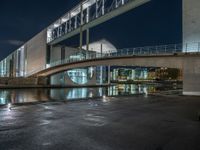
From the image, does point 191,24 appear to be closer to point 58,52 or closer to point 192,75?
point 192,75

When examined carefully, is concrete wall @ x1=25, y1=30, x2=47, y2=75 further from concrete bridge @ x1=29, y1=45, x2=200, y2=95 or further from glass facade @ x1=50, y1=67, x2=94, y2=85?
concrete bridge @ x1=29, y1=45, x2=200, y2=95

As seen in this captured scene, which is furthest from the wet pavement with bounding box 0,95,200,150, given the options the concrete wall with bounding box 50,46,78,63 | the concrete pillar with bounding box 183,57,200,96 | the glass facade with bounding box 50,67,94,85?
the concrete wall with bounding box 50,46,78,63

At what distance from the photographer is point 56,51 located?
66875 mm

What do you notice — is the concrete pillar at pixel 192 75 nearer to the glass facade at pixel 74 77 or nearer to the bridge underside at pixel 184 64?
the bridge underside at pixel 184 64

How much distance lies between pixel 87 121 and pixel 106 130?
1912 millimetres

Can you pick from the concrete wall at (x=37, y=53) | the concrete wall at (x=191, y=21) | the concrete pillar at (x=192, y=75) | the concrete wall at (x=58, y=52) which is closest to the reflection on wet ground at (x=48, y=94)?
the concrete pillar at (x=192, y=75)

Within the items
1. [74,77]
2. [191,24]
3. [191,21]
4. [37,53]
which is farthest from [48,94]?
[37,53]

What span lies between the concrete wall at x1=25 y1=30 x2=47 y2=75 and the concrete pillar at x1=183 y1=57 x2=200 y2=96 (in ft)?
159

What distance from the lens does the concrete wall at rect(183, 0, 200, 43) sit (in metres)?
22.9

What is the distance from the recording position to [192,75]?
22594 mm

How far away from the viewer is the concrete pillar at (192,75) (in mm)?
22312

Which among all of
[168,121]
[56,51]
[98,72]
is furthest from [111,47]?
[168,121]

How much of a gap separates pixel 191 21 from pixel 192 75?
5710 millimetres

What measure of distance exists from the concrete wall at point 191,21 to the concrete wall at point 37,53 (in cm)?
4794
